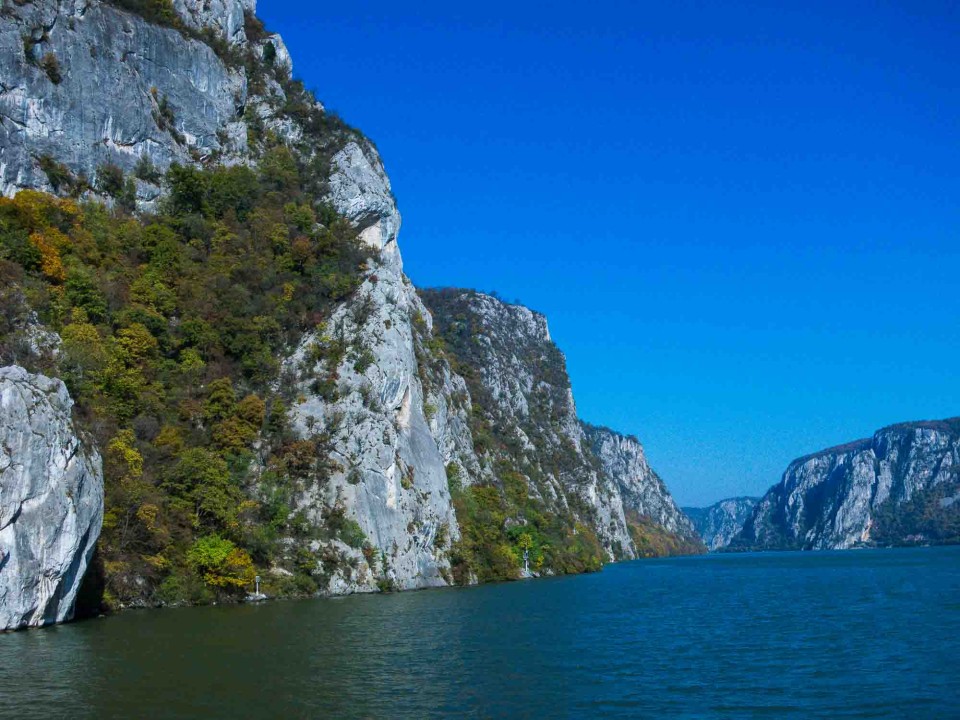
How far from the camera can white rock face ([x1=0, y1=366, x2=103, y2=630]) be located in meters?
37.9

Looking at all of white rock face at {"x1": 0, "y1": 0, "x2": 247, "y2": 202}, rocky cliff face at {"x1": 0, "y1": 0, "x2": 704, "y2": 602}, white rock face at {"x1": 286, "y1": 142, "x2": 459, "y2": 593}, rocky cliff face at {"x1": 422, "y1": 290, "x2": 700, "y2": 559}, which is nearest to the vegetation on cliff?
rocky cliff face at {"x1": 0, "y1": 0, "x2": 704, "y2": 602}

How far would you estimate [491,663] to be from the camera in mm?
32375

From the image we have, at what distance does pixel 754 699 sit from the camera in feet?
85.5

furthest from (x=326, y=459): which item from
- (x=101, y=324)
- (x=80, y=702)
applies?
(x=80, y=702)

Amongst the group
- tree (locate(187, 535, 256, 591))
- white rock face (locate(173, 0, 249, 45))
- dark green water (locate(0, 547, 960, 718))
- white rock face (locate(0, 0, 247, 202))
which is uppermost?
white rock face (locate(173, 0, 249, 45))

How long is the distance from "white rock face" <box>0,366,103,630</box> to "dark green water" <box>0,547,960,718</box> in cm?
176

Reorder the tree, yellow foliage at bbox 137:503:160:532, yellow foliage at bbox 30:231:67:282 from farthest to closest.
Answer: yellow foliage at bbox 30:231:67:282 < the tree < yellow foliage at bbox 137:503:160:532

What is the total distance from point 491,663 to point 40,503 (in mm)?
21883

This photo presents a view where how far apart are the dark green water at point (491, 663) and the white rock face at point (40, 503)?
1.76 meters

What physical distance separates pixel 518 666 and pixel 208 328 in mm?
47021

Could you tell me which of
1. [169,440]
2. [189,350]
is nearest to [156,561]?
[169,440]

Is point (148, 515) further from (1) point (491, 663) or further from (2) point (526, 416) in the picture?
(2) point (526, 416)

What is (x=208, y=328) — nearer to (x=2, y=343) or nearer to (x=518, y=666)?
(x=2, y=343)

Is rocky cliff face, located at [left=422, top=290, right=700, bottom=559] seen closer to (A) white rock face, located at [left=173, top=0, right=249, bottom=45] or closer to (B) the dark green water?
(A) white rock face, located at [left=173, top=0, right=249, bottom=45]
